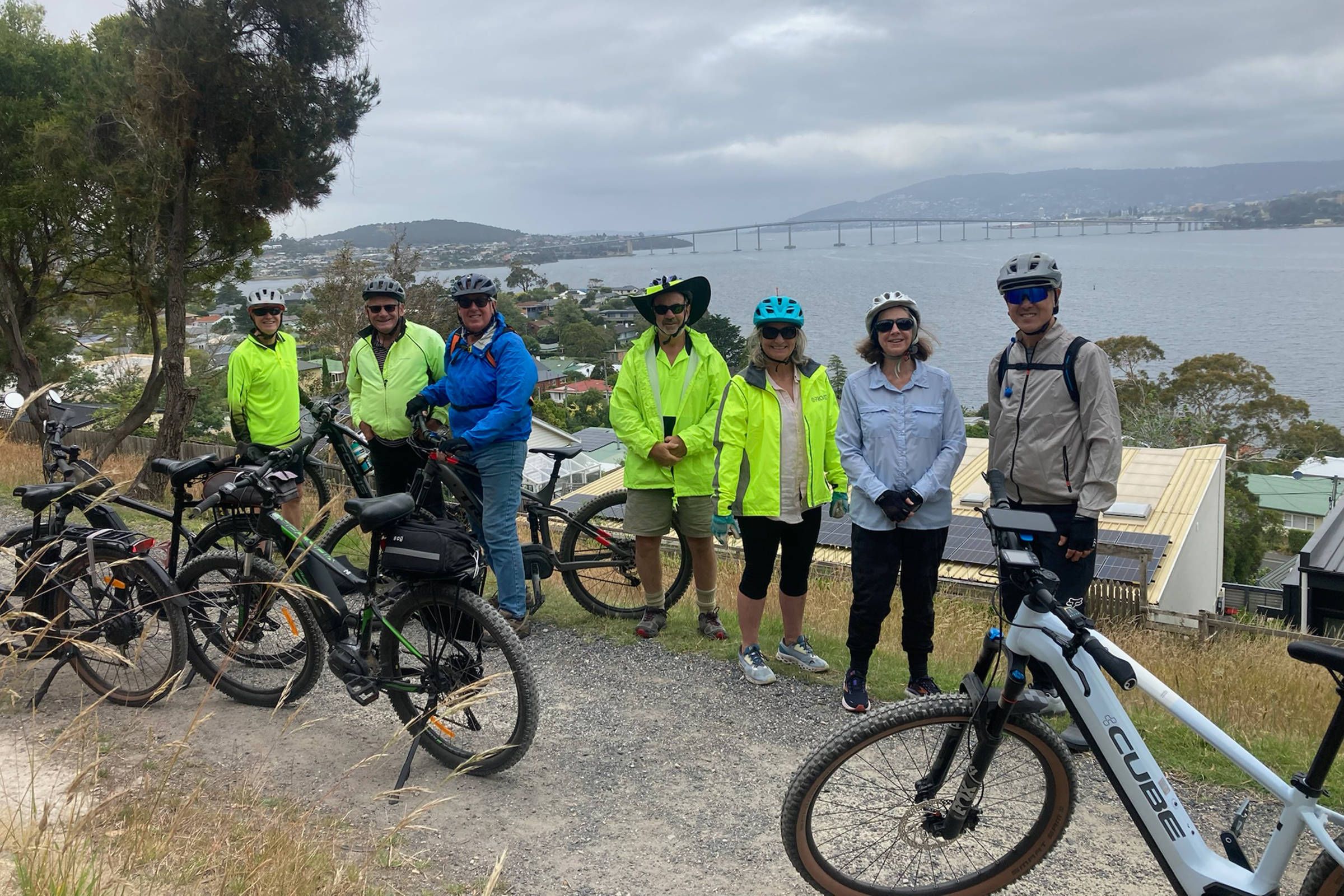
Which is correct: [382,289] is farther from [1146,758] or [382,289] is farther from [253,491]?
[1146,758]

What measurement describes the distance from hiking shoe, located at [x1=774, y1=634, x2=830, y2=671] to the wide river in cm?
187

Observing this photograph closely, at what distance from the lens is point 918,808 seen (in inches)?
112

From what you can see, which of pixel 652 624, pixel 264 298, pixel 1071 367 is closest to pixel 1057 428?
pixel 1071 367

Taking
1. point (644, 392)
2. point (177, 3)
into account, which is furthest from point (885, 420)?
point (177, 3)

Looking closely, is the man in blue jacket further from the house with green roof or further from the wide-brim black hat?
the house with green roof

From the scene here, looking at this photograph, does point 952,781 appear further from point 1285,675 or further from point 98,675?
point 98,675

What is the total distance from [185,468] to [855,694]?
3.44m

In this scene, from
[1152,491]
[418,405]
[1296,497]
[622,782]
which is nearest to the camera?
[622,782]

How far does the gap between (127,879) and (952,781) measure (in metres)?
2.47

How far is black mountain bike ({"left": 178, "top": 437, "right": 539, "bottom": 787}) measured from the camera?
12.0ft

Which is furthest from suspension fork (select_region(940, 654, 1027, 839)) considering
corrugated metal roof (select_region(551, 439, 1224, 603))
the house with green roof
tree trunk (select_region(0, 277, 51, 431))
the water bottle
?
the house with green roof

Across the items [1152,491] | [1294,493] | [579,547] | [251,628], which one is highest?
[251,628]

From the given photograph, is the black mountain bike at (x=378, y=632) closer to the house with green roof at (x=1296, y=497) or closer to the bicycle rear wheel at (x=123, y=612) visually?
the bicycle rear wheel at (x=123, y=612)

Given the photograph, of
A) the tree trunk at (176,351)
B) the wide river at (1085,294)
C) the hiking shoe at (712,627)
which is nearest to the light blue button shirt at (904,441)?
the wide river at (1085,294)
